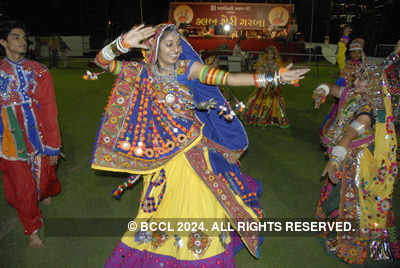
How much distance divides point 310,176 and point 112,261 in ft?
10.2

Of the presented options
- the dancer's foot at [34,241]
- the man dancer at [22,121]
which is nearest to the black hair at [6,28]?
the man dancer at [22,121]

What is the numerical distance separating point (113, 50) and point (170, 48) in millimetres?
420

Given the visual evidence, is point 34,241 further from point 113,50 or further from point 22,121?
point 113,50

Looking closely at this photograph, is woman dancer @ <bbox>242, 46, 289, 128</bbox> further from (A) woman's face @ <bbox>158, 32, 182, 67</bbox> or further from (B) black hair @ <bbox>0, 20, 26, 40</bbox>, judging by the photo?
(B) black hair @ <bbox>0, 20, 26, 40</bbox>

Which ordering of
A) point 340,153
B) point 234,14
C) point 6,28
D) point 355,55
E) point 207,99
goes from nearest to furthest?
point 340,153 < point 207,99 < point 6,28 < point 355,55 < point 234,14

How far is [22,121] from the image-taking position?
305 centimetres

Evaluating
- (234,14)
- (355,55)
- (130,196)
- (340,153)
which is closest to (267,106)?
(355,55)

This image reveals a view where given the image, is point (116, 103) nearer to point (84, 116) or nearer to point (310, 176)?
point (310, 176)

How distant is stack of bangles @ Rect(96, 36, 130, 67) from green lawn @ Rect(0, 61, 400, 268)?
1.82m

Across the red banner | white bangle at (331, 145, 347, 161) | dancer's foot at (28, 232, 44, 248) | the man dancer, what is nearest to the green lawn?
dancer's foot at (28, 232, 44, 248)

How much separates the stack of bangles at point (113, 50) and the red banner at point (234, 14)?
22.4 meters

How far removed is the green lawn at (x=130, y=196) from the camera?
9.65ft

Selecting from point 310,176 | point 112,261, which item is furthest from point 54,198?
point 310,176

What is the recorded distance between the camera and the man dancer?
9.65 feet
